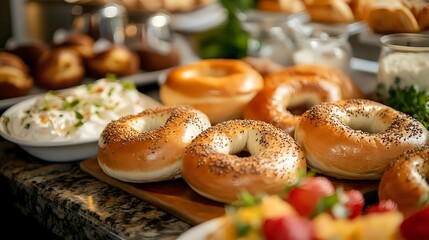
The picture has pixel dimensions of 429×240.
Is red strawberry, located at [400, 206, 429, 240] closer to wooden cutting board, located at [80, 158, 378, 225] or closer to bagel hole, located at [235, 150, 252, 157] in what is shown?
wooden cutting board, located at [80, 158, 378, 225]

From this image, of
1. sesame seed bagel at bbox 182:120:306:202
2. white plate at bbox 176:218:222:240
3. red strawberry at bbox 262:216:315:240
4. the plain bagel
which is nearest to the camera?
red strawberry at bbox 262:216:315:240

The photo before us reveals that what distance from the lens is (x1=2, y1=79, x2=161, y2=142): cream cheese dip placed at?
1.60 metres

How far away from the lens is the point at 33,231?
1.64 metres

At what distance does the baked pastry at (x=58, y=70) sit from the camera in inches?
84.8

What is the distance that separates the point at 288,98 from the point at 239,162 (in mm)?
478

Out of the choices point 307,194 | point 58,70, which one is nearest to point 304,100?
point 307,194

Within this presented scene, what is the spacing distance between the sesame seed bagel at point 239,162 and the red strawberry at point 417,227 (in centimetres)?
34

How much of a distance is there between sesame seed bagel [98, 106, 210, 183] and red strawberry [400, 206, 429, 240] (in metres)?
0.58

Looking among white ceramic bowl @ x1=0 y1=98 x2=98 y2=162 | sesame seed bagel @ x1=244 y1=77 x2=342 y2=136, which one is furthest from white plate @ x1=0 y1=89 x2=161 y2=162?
sesame seed bagel @ x1=244 y1=77 x2=342 y2=136

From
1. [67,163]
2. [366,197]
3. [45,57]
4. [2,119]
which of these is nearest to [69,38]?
[45,57]

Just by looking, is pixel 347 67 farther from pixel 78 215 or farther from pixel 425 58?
pixel 78 215

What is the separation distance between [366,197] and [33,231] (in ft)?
2.79

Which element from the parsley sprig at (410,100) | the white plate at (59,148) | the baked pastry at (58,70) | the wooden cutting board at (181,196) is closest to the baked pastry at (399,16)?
the parsley sprig at (410,100)

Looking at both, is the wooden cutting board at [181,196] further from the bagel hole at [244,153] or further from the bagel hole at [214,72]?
the bagel hole at [214,72]
